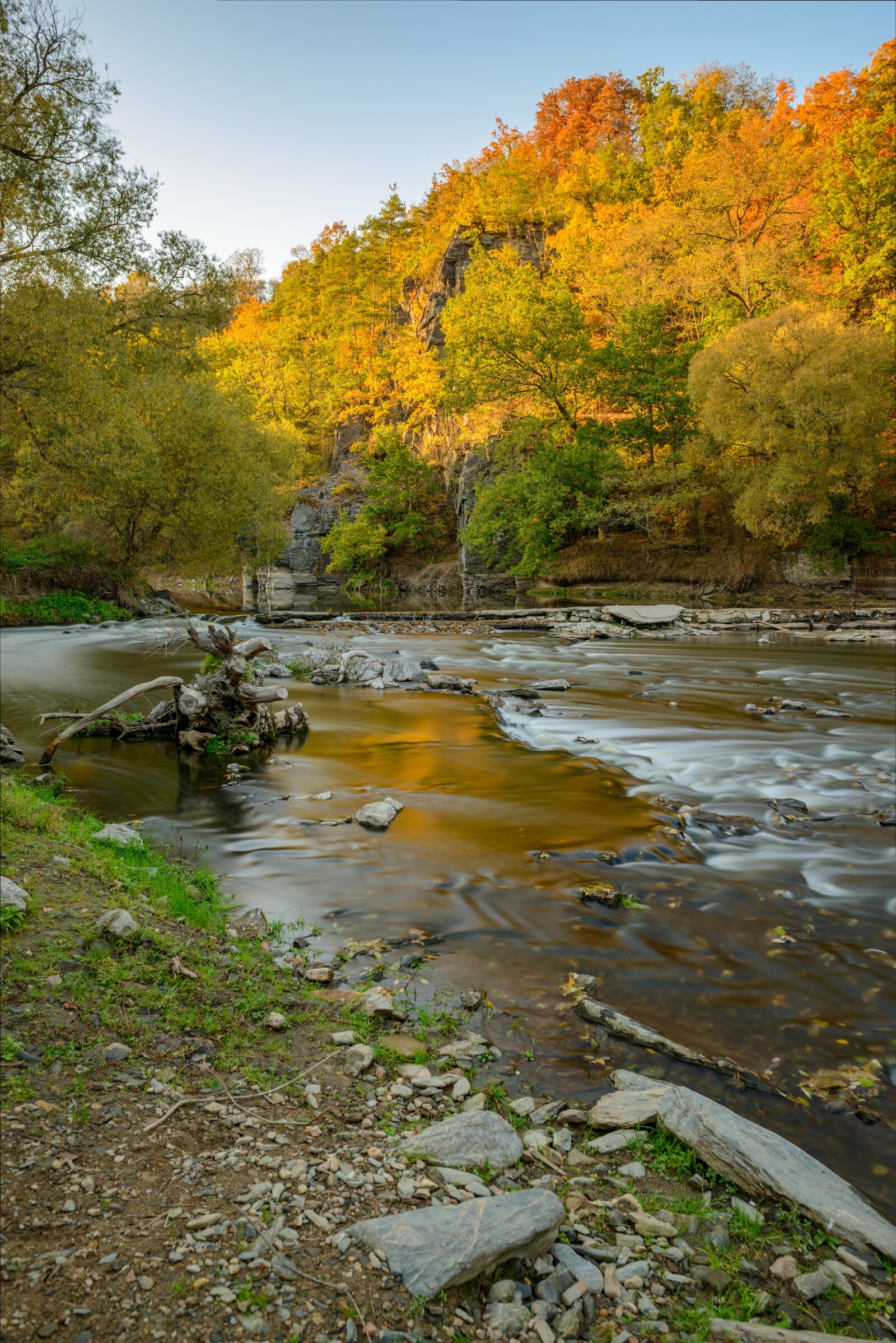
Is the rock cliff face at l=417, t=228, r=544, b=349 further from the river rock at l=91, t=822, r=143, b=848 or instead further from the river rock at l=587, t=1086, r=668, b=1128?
the river rock at l=587, t=1086, r=668, b=1128

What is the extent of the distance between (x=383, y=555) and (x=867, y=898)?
4587 centimetres

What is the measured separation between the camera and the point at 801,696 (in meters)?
14.4

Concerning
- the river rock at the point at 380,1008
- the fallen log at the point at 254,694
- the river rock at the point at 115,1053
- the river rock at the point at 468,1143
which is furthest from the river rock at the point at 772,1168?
the fallen log at the point at 254,694

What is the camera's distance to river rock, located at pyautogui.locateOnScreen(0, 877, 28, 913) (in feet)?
11.9

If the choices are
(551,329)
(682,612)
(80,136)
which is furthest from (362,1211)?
(551,329)

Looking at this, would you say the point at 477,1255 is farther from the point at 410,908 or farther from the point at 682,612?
the point at 682,612

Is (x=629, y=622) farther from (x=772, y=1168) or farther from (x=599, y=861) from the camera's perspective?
(x=772, y=1168)

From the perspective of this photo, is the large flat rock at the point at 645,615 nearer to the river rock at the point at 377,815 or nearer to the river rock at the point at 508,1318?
the river rock at the point at 377,815

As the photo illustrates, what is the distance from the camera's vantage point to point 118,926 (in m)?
3.72

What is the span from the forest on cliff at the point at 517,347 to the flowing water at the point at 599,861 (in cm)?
1130

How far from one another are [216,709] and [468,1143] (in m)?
8.10

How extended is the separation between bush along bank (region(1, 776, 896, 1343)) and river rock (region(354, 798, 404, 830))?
296 centimetres

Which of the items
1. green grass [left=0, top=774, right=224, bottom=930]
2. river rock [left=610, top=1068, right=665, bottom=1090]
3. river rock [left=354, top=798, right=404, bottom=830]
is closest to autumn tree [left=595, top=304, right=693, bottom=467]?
river rock [left=354, top=798, right=404, bottom=830]

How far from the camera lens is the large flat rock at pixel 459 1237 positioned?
197 cm
